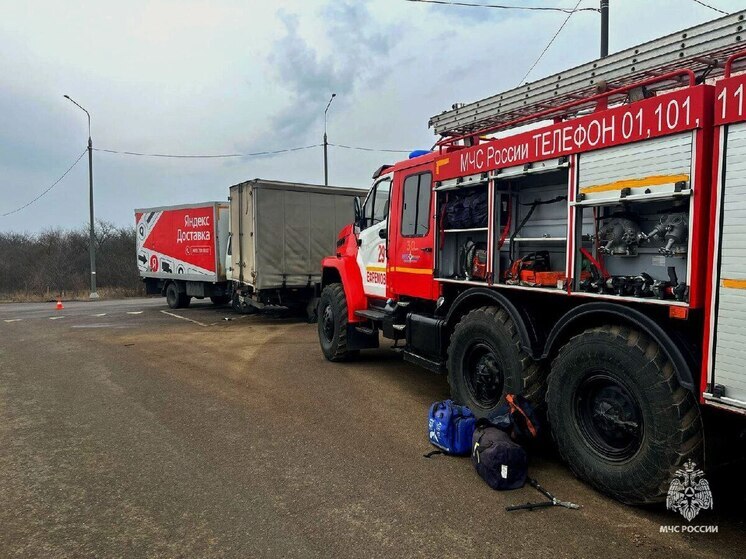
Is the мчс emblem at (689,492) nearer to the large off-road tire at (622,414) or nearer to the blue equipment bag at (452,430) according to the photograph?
the large off-road tire at (622,414)

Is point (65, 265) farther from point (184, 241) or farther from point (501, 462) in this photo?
point (501, 462)

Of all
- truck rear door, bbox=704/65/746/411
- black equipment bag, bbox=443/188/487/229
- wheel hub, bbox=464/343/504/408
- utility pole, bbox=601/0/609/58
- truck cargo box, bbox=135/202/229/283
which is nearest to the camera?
truck rear door, bbox=704/65/746/411

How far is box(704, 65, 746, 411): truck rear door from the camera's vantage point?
3100mm

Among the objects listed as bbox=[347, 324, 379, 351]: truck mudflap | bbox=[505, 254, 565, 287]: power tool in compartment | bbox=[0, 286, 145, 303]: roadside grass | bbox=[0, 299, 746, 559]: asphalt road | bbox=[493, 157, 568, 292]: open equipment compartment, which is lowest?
bbox=[0, 286, 145, 303]: roadside grass

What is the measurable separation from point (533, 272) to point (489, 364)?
106cm

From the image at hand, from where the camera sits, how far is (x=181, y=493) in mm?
→ 4121

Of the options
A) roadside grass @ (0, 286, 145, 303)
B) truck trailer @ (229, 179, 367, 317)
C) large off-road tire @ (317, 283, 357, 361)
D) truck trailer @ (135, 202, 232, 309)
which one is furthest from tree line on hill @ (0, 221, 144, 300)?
large off-road tire @ (317, 283, 357, 361)

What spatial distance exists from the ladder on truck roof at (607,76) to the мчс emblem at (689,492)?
2753 millimetres

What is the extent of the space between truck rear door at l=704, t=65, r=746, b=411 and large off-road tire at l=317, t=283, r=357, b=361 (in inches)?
233

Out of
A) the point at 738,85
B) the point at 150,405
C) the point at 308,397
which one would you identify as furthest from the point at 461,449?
the point at 150,405

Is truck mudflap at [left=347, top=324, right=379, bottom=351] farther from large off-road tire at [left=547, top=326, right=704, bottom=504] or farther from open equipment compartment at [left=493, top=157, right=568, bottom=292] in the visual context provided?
large off-road tire at [left=547, top=326, right=704, bottom=504]

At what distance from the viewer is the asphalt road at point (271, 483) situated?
339 cm

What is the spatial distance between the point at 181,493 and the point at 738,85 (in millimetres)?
4511

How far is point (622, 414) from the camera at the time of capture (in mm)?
3898
